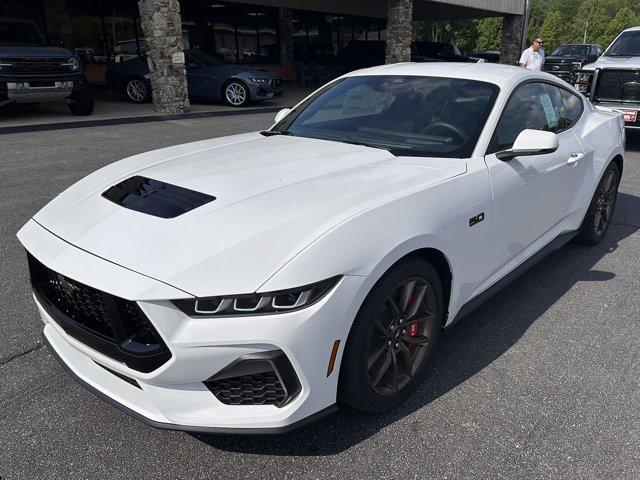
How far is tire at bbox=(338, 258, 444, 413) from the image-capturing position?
2.10 metres

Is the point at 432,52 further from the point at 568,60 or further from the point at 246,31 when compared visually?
the point at 246,31

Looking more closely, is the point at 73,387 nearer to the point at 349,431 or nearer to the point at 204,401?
the point at 204,401

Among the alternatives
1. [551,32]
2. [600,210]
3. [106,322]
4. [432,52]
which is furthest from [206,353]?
[551,32]

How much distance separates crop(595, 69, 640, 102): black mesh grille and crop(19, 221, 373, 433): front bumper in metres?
8.82

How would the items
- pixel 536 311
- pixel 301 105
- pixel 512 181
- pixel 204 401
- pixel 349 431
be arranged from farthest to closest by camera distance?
pixel 301 105 → pixel 536 311 → pixel 512 181 → pixel 349 431 → pixel 204 401

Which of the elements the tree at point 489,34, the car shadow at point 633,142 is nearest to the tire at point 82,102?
the car shadow at point 633,142

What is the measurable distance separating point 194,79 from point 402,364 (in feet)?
41.8

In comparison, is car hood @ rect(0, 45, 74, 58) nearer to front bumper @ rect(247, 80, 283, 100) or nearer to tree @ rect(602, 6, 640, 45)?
front bumper @ rect(247, 80, 283, 100)

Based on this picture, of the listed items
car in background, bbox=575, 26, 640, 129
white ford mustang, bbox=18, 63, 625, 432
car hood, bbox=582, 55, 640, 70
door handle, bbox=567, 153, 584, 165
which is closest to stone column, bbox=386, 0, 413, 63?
car in background, bbox=575, 26, 640, 129

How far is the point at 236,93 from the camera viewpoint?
43.7 feet

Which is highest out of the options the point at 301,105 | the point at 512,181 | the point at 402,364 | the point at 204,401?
the point at 301,105

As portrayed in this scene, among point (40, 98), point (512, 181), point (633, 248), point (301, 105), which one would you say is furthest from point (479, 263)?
point (40, 98)

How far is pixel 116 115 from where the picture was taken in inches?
445

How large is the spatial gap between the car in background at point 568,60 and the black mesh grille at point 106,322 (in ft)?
50.4
